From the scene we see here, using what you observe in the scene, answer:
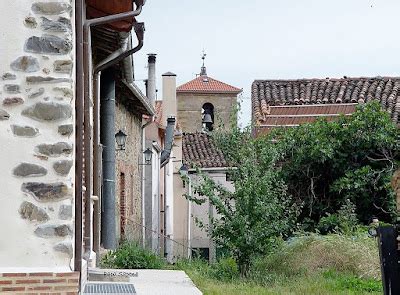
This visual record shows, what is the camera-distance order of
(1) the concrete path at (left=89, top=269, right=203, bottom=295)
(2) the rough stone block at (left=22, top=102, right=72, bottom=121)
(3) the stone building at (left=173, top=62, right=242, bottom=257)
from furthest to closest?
(3) the stone building at (left=173, top=62, right=242, bottom=257)
(1) the concrete path at (left=89, top=269, right=203, bottom=295)
(2) the rough stone block at (left=22, top=102, right=72, bottom=121)

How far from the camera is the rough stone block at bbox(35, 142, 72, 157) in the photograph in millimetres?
7156

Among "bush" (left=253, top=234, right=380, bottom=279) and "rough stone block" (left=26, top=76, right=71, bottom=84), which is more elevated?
"rough stone block" (left=26, top=76, right=71, bottom=84)

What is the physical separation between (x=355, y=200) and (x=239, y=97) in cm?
359

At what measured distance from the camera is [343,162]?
2050cm

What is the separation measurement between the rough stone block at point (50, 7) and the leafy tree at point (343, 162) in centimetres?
1261

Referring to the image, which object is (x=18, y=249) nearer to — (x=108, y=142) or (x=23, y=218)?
(x=23, y=218)

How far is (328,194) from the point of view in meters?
Answer: 20.9

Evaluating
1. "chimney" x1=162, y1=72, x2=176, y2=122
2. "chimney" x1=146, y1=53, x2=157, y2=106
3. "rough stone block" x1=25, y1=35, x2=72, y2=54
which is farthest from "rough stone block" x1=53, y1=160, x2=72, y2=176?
"chimney" x1=162, y1=72, x2=176, y2=122

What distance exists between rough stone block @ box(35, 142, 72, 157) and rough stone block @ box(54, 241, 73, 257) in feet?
2.40

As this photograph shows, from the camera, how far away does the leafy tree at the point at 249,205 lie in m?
17.3

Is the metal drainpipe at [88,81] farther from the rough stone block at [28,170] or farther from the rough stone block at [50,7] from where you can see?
the rough stone block at [50,7]

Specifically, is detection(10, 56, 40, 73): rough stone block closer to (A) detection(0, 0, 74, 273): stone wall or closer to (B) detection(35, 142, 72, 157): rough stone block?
(A) detection(0, 0, 74, 273): stone wall

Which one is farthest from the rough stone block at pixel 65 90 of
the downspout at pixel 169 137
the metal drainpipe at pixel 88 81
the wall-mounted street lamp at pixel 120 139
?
the downspout at pixel 169 137

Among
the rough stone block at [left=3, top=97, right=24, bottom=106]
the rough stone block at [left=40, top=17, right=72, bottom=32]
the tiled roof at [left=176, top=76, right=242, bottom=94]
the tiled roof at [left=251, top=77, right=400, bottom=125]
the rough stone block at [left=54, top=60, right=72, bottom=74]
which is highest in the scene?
the tiled roof at [left=176, top=76, right=242, bottom=94]
